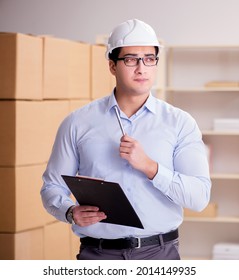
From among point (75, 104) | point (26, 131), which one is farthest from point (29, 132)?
point (75, 104)

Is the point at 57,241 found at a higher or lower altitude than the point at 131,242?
lower

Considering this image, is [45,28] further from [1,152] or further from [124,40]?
[124,40]

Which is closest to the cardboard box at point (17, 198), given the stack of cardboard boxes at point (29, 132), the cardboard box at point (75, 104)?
the stack of cardboard boxes at point (29, 132)

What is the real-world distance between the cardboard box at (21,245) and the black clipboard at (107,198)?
134cm

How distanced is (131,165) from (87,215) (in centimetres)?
15

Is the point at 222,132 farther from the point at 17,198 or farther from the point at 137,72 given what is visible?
the point at 137,72

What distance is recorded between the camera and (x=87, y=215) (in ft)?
5.52

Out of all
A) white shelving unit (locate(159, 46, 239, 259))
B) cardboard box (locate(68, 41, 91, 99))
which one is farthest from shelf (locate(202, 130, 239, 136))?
cardboard box (locate(68, 41, 91, 99))

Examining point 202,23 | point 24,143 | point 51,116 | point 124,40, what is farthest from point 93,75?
point 124,40

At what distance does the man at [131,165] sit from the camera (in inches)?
→ 66.2

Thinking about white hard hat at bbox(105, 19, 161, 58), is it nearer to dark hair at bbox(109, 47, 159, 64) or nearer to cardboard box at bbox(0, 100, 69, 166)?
dark hair at bbox(109, 47, 159, 64)
